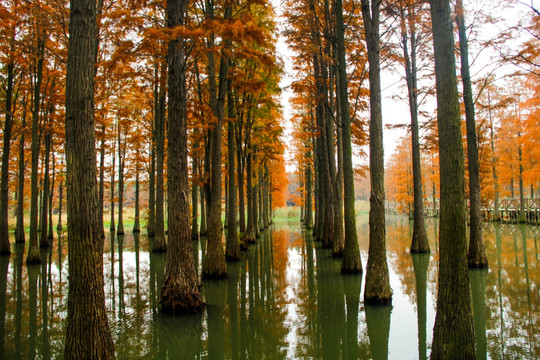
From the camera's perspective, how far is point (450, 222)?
4.38m

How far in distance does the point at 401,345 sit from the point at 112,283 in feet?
28.0

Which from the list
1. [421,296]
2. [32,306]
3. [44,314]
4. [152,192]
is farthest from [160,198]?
[421,296]

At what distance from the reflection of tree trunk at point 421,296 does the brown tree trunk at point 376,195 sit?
29.4 inches

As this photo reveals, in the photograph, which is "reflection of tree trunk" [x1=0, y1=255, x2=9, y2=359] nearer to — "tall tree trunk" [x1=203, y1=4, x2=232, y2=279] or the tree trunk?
"tall tree trunk" [x1=203, y1=4, x2=232, y2=279]

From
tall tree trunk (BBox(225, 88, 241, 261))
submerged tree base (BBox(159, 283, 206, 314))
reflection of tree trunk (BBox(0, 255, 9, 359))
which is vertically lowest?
reflection of tree trunk (BBox(0, 255, 9, 359))

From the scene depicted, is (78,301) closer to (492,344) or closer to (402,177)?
(492,344)

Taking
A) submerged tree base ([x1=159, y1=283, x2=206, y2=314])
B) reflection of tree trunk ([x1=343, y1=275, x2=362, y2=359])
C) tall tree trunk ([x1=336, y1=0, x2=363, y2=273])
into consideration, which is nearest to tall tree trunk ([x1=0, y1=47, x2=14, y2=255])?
submerged tree base ([x1=159, y1=283, x2=206, y2=314])

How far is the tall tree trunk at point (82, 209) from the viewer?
402 centimetres

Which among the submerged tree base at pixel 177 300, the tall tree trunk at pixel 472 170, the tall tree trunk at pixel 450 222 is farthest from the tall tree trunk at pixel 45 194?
the tall tree trunk at pixel 472 170

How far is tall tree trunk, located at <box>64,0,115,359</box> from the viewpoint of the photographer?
4020 millimetres

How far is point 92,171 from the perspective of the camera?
426cm

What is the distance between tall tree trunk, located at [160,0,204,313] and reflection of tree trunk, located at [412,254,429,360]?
4.53 metres

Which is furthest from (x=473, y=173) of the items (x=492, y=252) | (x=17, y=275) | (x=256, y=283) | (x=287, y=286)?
(x=17, y=275)

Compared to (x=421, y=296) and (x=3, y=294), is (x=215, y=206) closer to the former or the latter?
(x=3, y=294)
